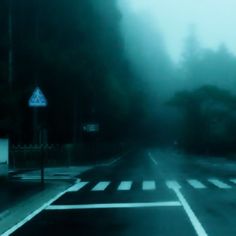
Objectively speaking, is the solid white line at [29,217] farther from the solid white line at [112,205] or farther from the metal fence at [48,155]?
the metal fence at [48,155]

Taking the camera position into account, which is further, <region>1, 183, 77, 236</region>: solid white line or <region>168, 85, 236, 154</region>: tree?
<region>168, 85, 236, 154</region>: tree

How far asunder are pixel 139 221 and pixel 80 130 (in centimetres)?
4542

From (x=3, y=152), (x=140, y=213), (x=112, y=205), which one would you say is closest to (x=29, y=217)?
(x=140, y=213)

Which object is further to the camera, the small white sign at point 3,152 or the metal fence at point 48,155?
the metal fence at point 48,155

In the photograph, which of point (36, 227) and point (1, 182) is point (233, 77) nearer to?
point (1, 182)

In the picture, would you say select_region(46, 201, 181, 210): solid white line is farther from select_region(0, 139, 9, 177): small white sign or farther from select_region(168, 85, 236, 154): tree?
select_region(168, 85, 236, 154): tree

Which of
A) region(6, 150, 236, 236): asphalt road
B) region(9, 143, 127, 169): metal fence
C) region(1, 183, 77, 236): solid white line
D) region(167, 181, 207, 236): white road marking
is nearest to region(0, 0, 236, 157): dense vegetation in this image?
region(9, 143, 127, 169): metal fence

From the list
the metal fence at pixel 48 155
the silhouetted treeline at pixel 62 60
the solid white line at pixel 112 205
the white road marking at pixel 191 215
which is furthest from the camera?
the silhouetted treeline at pixel 62 60

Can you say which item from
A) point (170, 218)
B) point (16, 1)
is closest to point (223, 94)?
point (16, 1)

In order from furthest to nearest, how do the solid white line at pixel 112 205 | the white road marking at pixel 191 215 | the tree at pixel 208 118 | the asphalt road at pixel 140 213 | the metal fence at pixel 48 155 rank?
1. the tree at pixel 208 118
2. the metal fence at pixel 48 155
3. the solid white line at pixel 112 205
4. the asphalt road at pixel 140 213
5. the white road marking at pixel 191 215

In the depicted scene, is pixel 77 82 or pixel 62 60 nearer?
pixel 62 60

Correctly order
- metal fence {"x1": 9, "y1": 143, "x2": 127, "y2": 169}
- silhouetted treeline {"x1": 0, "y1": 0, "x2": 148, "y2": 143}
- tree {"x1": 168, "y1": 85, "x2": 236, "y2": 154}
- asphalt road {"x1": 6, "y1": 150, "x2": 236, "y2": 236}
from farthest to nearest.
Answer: tree {"x1": 168, "y1": 85, "x2": 236, "y2": 154}, silhouetted treeline {"x1": 0, "y1": 0, "x2": 148, "y2": 143}, metal fence {"x1": 9, "y1": 143, "x2": 127, "y2": 169}, asphalt road {"x1": 6, "y1": 150, "x2": 236, "y2": 236}

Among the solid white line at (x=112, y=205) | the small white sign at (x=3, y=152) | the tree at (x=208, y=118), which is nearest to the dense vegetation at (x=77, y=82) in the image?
the tree at (x=208, y=118)

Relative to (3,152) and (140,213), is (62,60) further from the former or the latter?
(140,213)
